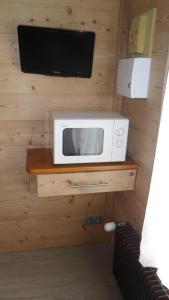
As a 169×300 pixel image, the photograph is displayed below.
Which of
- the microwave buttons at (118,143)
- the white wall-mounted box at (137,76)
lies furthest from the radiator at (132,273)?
the white wall-mounted box at (137,76)

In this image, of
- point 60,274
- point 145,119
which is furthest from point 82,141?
point 60,274

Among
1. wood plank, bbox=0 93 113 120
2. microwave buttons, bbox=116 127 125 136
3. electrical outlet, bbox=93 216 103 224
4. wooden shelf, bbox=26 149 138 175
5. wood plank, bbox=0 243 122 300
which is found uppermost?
wood plank, bbox=0 93 113 120

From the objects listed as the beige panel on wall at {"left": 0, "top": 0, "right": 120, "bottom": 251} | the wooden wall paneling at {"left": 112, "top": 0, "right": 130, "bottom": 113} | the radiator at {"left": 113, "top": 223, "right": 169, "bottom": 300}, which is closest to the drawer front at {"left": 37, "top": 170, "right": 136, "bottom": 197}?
the radiator at {"left": 113, "top": 223, "right": 169, "bottom": 300}

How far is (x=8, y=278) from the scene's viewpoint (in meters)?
1.89

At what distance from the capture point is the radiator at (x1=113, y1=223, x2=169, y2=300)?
129 centimetres

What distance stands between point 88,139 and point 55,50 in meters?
0.60

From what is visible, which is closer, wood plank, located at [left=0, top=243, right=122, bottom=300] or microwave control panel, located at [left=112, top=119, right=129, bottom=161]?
microwave control panel, located at [left=112, top=119, right=129, bottom=161]

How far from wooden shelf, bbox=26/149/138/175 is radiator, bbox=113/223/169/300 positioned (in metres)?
0.43

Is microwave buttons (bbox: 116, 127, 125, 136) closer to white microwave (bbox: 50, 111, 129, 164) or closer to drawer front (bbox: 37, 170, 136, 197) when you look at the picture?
white microwave (bbox: 50, 111, 129, 164)

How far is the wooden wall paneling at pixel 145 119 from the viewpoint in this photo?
1352mm

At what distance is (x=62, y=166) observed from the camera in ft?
5.18

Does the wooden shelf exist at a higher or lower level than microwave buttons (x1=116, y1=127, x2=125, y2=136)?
lower

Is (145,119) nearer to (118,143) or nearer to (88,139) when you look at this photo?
Answer: (118,143)

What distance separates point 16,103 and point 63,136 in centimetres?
50
